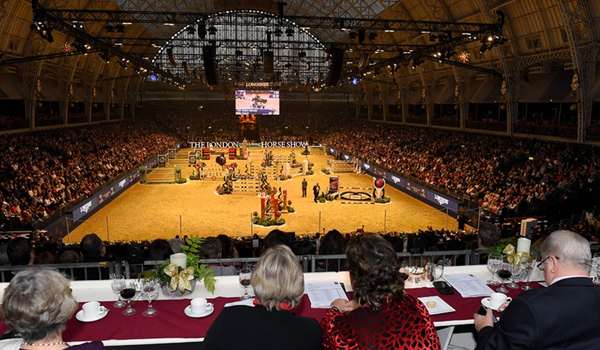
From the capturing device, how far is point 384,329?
3086mm

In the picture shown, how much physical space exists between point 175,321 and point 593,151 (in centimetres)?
2412

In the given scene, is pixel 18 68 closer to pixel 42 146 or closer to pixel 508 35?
pixel 42 146

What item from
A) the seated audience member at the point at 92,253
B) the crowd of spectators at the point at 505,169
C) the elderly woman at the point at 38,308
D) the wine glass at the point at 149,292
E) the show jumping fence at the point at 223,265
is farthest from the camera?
the crowd of spectators at the point at 505,169

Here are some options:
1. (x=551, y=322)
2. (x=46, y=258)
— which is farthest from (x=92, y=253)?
(x=551, y=322)

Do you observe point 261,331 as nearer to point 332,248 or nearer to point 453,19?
point 332,248

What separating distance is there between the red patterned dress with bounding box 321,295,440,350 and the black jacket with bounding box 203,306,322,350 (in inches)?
6.4

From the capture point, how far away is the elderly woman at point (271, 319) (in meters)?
2.91

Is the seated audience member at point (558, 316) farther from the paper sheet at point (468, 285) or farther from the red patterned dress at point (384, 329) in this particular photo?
the paper sheet at point (468, 285)

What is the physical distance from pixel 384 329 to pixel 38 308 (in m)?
2.27

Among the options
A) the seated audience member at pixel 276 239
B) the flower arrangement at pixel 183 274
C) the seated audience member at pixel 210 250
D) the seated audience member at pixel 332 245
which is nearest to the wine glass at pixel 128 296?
the flower arrangement at pixel 183 274

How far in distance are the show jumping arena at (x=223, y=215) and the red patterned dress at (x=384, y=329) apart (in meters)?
18.1

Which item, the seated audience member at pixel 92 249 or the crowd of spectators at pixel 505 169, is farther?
the crowd of spectators at pixel 505 169

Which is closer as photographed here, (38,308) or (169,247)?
(38,308)

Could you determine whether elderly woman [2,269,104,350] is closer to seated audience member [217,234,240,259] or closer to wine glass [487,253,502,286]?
wine glass [487,253,502,286]
